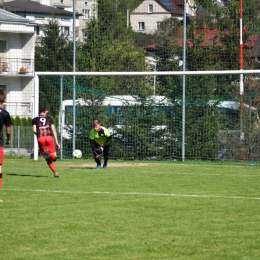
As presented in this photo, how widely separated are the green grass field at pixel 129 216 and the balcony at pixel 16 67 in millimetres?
24953

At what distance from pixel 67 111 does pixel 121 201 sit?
14869mm

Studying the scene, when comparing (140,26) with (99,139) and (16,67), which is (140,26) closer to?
(99,139)

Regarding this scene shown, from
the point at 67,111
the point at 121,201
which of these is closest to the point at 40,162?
the point at 67,111

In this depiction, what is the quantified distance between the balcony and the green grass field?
24953 mm

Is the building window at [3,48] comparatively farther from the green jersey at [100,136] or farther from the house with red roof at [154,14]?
the green jersey at [100,136]

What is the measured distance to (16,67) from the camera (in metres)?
44.4

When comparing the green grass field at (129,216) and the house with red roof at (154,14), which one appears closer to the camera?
the green grass field at (129,216)

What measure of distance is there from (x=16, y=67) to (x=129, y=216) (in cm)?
3458

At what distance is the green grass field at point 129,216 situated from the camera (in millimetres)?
8258

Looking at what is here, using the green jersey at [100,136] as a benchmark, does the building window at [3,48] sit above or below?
above

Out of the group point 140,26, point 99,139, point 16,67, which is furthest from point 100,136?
point 16,67

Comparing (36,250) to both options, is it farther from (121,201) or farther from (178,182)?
(178,182)

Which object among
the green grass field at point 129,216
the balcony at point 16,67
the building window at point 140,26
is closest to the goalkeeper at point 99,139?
the green grass field at point 129,216

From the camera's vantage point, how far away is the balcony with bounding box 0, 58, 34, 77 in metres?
43.1
